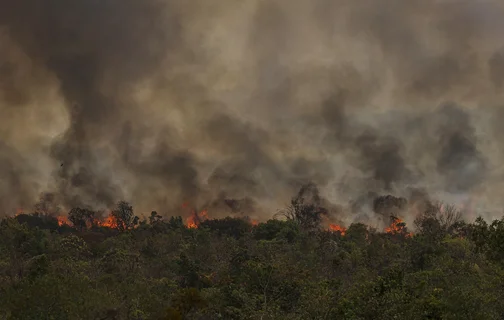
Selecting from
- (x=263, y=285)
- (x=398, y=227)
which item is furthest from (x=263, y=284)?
(x=398, y=227)

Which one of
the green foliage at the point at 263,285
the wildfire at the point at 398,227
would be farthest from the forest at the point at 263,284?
the wildfire at the point at 398,227

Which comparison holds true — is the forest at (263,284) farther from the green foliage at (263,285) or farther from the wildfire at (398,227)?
the wildfire at (398,227)

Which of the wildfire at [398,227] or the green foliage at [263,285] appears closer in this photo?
the green foliage at [263,285]

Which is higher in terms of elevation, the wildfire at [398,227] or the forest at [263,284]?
the wildfire at [398,227]

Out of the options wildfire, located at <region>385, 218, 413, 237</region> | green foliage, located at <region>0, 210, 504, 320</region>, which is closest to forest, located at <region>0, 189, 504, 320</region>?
green foliage, located at <region>0, 210, 504, 320</region>

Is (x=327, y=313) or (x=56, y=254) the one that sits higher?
(x=56, y=254)

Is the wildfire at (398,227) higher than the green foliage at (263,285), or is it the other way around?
the wildfire at (398,227)

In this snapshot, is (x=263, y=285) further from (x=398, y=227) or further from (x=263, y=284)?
(x=398, y=227)

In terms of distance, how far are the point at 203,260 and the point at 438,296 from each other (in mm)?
62914

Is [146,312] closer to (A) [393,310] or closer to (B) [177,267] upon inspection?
(A) [393,310]

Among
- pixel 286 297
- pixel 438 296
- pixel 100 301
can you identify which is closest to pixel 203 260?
pixel 286 297

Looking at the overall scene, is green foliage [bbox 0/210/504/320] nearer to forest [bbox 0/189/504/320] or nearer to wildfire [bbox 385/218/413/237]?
forest [bbox 0/189/504/320]

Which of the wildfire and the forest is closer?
the forest

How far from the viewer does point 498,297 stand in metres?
44.1
